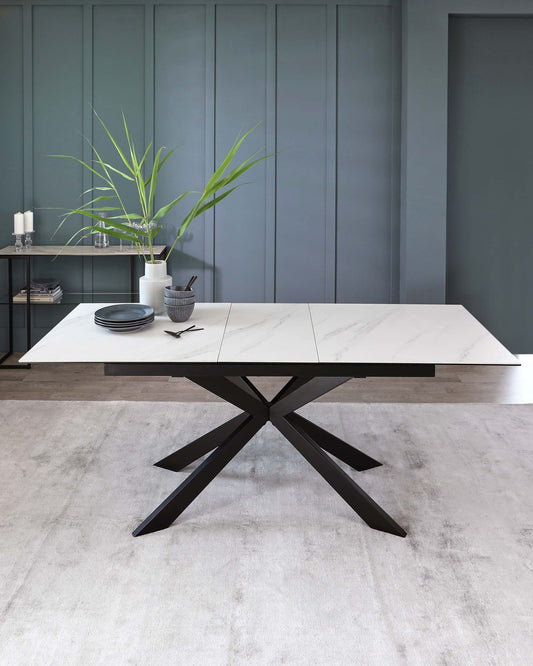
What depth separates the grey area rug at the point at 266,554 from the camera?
199 cm

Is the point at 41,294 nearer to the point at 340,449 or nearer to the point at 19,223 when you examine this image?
the point at 19,223

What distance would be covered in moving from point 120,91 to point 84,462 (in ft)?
8.90

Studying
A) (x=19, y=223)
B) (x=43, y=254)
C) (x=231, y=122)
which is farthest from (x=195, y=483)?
(x=231, y=122)

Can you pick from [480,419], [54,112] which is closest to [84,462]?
[480,419]

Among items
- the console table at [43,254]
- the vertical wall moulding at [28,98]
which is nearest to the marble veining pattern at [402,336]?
the console table at [43,254]

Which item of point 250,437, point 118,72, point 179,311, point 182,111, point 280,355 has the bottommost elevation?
point 250,437

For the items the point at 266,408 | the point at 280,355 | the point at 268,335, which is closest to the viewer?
the point at 280,355

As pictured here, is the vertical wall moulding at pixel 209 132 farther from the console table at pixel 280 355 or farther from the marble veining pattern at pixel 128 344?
the marble veining pattern at pixel 128 344

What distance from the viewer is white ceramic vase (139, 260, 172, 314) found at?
115 inches

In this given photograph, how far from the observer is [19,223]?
469cm

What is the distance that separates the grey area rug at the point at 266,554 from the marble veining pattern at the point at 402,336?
628 millimetres

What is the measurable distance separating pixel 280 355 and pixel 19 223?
9.48 feet

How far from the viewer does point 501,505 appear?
2766mm

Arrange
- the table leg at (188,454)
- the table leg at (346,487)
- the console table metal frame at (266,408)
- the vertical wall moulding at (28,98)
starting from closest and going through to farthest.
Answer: the console table metal frame at (266,408) → the table leg at (346,487) → the table leg at (188,454) → the vertical wall moulding at (28,98)
